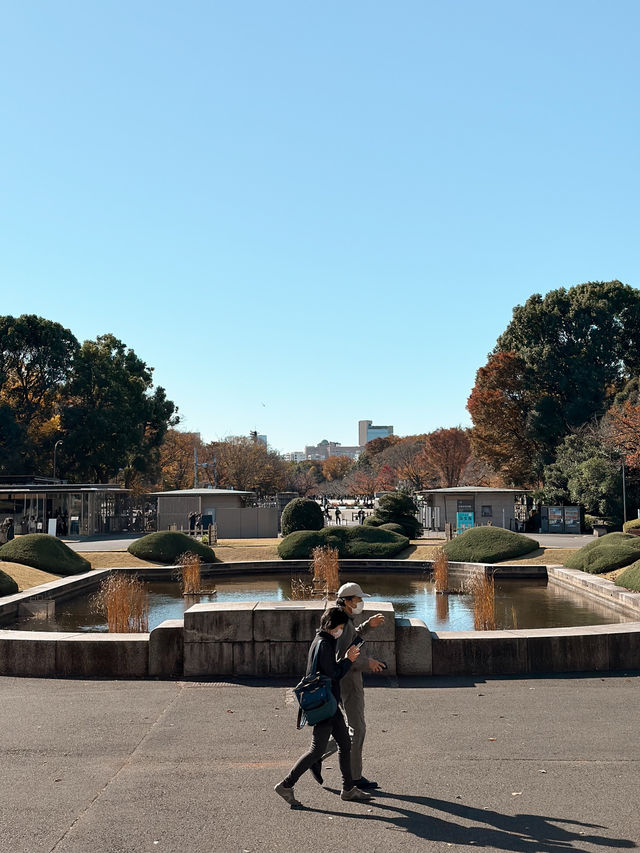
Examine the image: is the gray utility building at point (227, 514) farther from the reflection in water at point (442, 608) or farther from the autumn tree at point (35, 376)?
the reflection in water at point (442, 608)

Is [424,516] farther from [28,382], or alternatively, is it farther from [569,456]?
[28,382]

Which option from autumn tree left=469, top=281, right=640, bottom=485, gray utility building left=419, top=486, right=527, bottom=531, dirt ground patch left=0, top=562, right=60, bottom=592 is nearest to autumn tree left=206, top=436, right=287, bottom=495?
autumn tree left=469, top=281, right=640, bottom=485

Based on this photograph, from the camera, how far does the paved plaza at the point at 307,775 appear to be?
5270mm

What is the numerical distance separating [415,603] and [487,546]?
28.2 ft

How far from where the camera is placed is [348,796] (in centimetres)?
592

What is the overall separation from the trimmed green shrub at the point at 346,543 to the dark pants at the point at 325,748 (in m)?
22.1

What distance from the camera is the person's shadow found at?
511cm

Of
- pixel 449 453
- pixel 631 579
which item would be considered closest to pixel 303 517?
pixel 631 579

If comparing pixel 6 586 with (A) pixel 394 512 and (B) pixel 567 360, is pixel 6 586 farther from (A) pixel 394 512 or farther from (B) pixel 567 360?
(B) pixel 567 360

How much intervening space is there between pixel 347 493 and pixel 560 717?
115 metres

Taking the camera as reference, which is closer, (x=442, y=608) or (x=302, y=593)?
(x=442, y=608)

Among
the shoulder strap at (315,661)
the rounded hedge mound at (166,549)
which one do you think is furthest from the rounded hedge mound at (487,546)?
the shoulder strap at (315,661)

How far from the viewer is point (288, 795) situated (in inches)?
227

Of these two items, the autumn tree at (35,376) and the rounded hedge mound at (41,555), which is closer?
the rounded hedge mound at (41,555)
